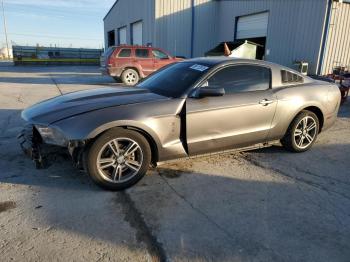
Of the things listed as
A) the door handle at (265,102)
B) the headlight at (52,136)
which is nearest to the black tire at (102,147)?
the headlight at (52,136)

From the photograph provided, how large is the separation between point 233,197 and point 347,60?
48.7 ft

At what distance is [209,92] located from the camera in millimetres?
3793

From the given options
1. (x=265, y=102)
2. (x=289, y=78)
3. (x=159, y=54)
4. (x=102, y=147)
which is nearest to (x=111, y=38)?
(x=159, y=54)

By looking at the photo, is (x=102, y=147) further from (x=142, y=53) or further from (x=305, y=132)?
(x=142, y=53)

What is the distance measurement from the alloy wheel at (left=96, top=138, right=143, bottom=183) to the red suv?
10423 millimetres

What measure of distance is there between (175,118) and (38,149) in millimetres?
1624

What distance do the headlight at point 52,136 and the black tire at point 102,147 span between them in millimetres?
304

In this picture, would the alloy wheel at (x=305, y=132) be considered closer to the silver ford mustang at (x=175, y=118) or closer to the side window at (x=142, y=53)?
the silver ford mustang at (x=175, y=118)

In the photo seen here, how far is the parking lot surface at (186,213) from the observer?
258cm

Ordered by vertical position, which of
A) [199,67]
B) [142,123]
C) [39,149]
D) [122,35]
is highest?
[122,35]

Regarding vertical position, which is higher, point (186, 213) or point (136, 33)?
point (136, 33)

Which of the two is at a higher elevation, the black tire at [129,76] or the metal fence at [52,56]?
the metal fence at [52,56]

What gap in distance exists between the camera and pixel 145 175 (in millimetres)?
4031

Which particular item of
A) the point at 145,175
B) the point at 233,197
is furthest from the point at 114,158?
the point at 233,197
